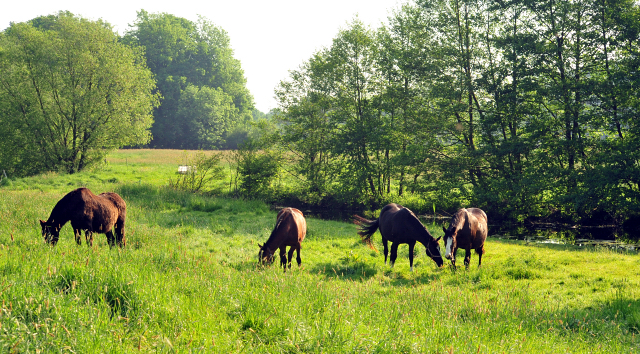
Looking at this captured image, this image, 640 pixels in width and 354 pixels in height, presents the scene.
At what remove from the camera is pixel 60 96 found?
30.7 metres

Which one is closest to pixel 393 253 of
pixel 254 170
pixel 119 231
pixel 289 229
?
pixel 289 229

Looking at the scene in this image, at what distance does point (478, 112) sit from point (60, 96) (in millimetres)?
31557

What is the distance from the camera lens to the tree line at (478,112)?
20.2m

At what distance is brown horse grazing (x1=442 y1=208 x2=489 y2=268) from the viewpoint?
33.2 ft

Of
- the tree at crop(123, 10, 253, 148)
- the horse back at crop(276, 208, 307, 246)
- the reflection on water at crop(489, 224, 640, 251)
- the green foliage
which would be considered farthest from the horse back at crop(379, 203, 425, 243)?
the tree at crop(123, 10, 253, 148)

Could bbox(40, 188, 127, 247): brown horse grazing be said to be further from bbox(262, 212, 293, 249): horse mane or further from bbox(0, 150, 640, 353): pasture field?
bbox(262, 212, 293, 249): horse mane

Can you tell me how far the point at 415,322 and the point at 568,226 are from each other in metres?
21.8

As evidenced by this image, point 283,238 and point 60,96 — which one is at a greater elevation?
point 60,96

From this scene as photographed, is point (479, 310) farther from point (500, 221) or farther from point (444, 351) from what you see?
point (500, 221)

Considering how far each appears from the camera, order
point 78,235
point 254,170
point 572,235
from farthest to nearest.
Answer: point 254,170, point 572,235, point 78,235

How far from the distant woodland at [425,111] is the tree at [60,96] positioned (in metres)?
0.10

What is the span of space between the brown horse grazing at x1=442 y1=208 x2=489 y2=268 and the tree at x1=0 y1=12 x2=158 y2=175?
30.3 meters

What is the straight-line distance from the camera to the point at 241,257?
36.7 ft

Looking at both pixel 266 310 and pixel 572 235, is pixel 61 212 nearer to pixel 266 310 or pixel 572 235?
pixel 266 310
